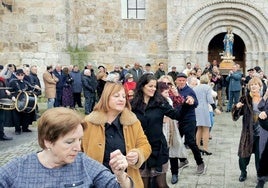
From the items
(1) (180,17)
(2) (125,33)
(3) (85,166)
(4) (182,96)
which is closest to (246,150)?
(4) (182,96)

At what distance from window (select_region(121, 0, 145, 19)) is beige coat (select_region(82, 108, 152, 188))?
55.1ft

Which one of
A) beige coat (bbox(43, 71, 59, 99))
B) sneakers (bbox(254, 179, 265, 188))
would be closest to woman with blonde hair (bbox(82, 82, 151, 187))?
sneakers (bbox(254, 179, 265, 188))

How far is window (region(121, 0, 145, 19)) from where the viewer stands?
20.6m

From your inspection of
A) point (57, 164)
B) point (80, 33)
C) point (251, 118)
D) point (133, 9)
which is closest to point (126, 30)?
point (133, 9)

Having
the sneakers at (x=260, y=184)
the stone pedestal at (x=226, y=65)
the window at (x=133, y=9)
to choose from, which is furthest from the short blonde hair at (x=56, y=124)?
the window at (x=133, y=9)

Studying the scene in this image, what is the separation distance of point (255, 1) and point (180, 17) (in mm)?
2991

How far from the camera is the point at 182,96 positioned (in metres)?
7.60

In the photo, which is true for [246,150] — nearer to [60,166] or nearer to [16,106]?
[60,166]

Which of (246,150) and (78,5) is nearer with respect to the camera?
(246,150)

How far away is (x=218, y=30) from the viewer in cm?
1977

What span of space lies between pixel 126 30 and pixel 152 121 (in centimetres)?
1522

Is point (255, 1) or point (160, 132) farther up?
point (255, 1)

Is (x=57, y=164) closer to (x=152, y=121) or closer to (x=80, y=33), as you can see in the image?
(x=152, y=121)

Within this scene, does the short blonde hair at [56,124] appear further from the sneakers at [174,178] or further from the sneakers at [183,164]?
the sneakers at [183,164]
